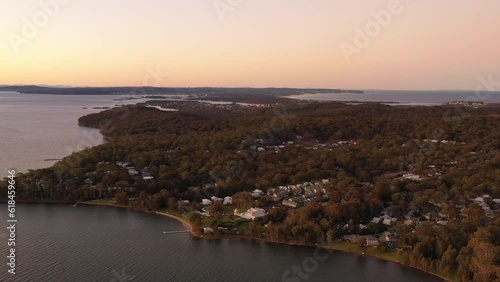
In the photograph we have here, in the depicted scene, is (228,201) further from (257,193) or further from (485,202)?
(485,202)

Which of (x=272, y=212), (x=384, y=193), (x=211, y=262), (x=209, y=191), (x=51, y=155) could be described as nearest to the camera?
(x=211, y=262)

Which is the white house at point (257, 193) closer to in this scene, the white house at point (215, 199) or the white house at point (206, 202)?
the white house at point (215, 199)

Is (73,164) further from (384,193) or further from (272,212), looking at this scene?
(384,193)

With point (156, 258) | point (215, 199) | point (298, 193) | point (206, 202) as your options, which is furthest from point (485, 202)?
point (156, 258)

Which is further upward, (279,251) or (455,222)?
(455,222)

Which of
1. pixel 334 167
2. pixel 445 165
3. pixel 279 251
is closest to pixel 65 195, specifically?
pixel 279 251
